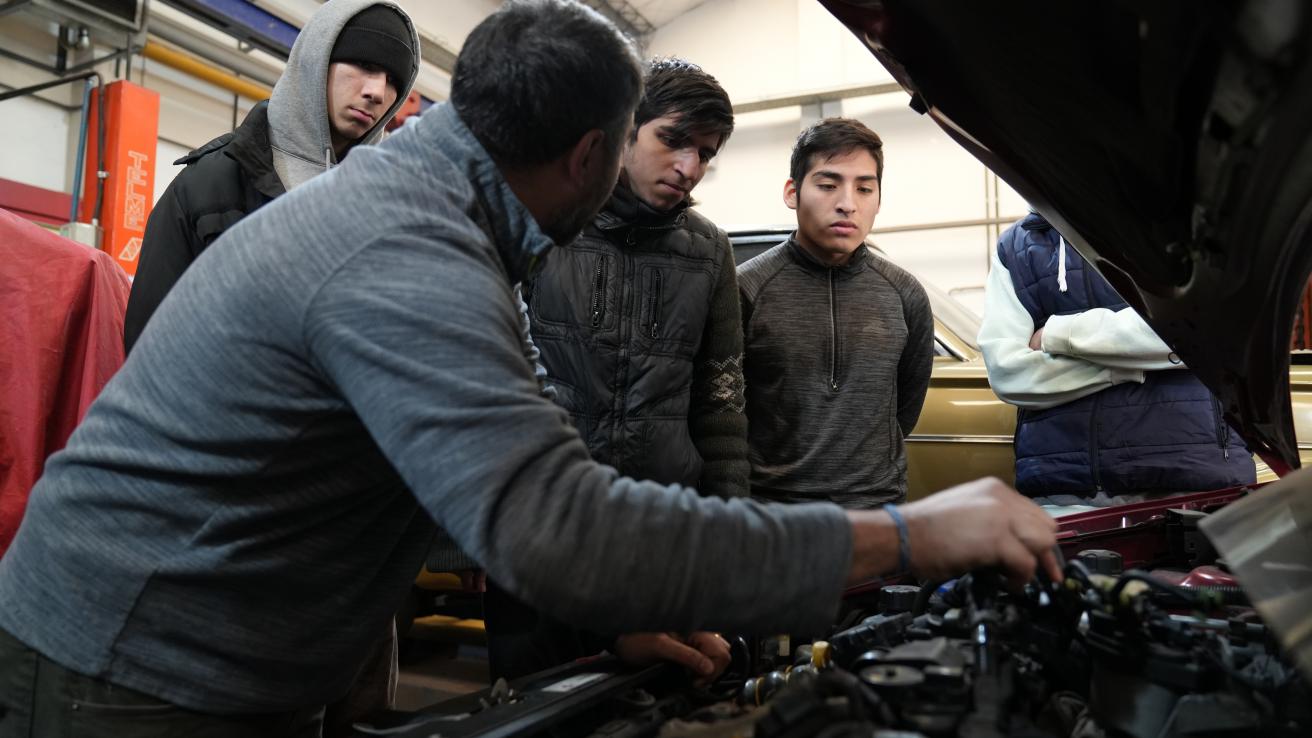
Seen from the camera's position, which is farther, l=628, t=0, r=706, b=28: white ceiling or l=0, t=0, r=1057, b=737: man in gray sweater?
l=628, t=0, r=706, b=28: white ceiling

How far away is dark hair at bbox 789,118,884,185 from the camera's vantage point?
230 centimetres

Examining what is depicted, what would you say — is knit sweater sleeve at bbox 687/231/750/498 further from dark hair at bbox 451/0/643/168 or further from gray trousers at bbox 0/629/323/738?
gray trousers at bbox 0/629/323/738

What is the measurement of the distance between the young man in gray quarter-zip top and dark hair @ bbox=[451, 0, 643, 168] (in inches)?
47.9

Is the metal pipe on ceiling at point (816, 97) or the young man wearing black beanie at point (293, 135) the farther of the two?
the metal pipe on ceiling at point (816, 97)

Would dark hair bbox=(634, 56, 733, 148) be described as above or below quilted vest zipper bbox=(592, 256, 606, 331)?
above

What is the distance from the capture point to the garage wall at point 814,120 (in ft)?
27.8

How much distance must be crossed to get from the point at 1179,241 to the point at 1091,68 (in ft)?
1.12

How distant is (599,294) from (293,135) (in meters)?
0.81

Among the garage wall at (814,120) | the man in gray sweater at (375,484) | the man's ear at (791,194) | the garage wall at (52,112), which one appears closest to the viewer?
the man in gray sweater at (375,484)

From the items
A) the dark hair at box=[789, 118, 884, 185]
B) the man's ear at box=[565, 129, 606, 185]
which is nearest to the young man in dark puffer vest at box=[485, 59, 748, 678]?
the dark hair at box=[789, 118, 884, 185]

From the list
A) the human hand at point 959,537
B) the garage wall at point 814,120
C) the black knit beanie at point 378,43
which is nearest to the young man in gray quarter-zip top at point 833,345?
the black knit beanie at point 378,43

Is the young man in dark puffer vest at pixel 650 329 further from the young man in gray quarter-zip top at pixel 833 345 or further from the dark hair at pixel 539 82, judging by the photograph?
the dark hair at pixel 539 82

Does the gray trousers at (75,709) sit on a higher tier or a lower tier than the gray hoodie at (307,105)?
lower

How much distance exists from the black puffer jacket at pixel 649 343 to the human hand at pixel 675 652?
51 centimetres
